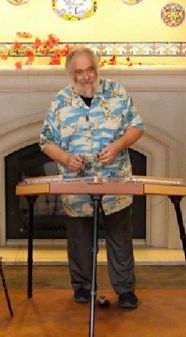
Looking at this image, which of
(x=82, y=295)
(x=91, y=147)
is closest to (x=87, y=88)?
(x=91, y=147)

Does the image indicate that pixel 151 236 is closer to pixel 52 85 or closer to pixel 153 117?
pixel 153 117

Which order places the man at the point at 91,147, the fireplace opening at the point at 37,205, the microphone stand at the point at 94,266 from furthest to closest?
the fireplace opening at the point at 37,205, the man at the point at 91,147, the microphone stand at the point at 94,266

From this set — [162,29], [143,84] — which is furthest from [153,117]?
[162,29]

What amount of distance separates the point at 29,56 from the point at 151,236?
1.59m

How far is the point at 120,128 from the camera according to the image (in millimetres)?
2529

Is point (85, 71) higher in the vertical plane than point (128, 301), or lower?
higher

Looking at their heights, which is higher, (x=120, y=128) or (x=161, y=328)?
(x=120, y=128)

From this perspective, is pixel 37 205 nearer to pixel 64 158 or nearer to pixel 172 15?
pixel 172 15

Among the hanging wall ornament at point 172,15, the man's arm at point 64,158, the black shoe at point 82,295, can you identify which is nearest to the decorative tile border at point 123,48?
the hanging wall ornament at point 172,15

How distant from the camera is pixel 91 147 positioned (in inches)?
97.9

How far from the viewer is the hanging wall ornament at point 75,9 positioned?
160 inches

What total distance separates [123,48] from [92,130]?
5.73 ft

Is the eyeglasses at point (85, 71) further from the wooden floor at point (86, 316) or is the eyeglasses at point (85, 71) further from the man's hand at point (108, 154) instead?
the wooden floor at point (86, 316)

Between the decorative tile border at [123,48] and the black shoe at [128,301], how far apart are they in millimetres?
2005
